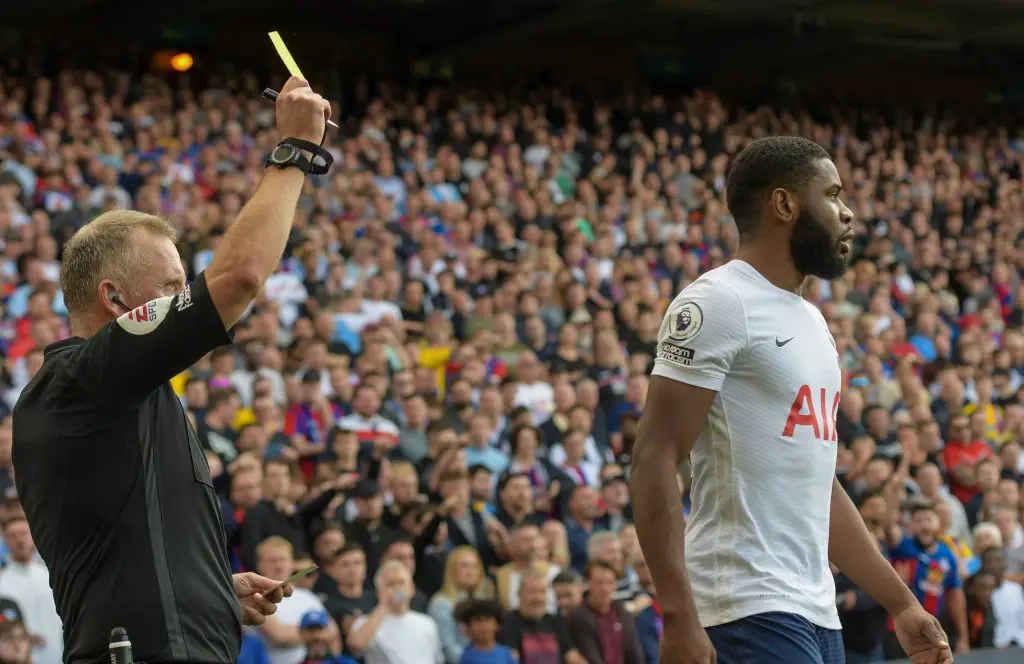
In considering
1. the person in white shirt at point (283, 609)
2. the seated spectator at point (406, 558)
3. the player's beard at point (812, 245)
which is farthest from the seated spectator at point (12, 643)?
the player's beard at point (812, 245)

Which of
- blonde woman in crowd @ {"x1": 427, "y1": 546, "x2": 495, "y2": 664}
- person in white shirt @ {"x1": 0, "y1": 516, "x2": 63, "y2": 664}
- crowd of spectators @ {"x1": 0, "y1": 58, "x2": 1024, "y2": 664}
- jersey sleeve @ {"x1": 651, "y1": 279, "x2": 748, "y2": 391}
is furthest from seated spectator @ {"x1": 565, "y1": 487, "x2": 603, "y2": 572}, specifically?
jersey sleeve @ {"x1": 651, "y1": 279, "x2": 748, "y2": 391}

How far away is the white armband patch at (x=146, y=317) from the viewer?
2.52 m

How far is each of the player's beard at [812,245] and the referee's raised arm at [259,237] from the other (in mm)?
1328

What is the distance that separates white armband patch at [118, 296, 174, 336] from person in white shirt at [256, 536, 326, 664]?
4458mm

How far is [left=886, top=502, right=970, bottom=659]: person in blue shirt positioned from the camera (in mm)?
9133

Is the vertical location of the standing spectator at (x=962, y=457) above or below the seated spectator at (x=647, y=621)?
above

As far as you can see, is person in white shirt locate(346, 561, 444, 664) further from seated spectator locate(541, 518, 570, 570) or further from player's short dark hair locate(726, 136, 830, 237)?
player's short dark hair locate(726, 136, 830, 237)

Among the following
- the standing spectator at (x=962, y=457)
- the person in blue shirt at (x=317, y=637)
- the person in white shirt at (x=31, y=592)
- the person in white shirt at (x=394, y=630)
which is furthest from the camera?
the standing spectator at (x=962, y=457)

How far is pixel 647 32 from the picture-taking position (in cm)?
2178

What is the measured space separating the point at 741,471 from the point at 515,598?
471cm

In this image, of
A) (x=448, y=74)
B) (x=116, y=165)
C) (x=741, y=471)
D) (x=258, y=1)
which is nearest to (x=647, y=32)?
(x=448, y=74)

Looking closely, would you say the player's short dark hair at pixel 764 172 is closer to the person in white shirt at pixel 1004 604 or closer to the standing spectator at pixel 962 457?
the person in white shirt at pixel 1004 604

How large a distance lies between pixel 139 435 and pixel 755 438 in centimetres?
140

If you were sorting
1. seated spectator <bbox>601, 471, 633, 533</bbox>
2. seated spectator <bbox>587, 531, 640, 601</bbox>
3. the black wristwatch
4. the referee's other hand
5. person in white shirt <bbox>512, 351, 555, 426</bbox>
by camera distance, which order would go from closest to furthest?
1. the black wristwatch
2. the referee's other hand
3. seated spectator <bbox>587, 531, 640, 601</bbox>
4. seated spectator <bbox>601, 471, 633, 533</bbox>
5. person in white shirt <bbox>512, 351, 555, 426</bbox>
